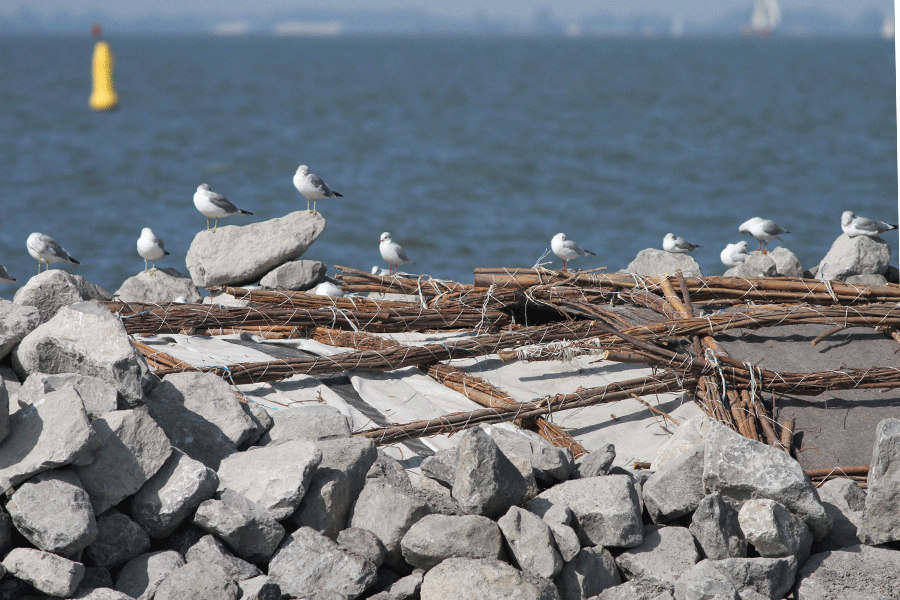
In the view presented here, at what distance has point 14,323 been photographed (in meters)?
5.09

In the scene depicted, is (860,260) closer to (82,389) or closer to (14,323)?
(82,389)

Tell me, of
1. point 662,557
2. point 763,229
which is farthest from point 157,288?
point 763,229

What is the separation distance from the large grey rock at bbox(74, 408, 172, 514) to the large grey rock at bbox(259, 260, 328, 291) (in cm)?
438

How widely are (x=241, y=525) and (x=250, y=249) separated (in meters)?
5.08

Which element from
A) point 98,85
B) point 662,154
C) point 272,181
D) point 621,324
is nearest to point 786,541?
point 621,324

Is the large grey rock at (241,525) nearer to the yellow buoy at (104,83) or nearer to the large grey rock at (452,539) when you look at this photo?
the large grey rock at (452,539)

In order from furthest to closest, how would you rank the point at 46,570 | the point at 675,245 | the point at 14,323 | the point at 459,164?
the point at 459,164
the point at 675,245
the point at 14,323
the point at 46,570

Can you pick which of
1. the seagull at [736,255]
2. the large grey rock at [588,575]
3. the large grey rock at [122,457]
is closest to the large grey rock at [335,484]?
the large grey rock at [122,457]

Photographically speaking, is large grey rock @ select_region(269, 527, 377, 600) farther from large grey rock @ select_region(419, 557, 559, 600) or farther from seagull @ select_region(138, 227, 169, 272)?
seagull @ select_region(138, 227, 169, 272)

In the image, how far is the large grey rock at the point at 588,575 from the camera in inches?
174

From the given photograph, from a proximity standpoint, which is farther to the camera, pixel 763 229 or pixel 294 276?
pixel 763 229

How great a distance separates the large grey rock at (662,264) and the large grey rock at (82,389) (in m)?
5.71

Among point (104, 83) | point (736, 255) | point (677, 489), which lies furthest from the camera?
point (104, 83)

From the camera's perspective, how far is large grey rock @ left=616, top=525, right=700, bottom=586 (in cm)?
453
